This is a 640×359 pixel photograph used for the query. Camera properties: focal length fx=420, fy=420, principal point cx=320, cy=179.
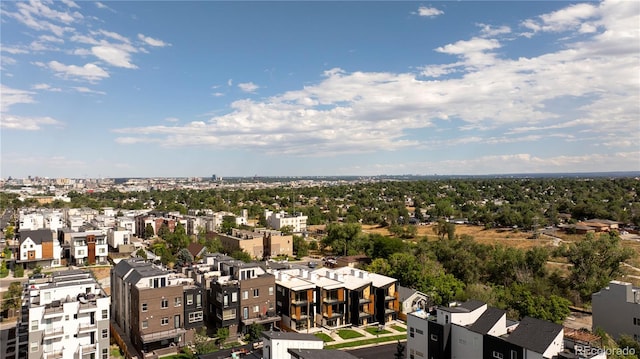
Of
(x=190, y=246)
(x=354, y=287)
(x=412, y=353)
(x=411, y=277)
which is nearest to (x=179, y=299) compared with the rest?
(x=354, y=287)

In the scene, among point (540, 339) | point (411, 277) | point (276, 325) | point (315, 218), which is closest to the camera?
point (540, 339)

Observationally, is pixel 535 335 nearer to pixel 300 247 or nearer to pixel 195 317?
pixel 195 317

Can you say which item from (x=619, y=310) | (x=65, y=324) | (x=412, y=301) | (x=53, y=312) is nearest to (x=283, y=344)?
(x=65, y=324)

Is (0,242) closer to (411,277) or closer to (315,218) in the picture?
(315,218)

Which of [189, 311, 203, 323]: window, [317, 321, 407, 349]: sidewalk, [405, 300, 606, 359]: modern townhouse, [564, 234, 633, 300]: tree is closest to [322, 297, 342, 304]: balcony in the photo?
[317, 321, 407, 349]: sidewalk

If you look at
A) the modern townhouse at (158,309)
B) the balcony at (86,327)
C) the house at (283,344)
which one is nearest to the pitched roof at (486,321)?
the house at (283,344)

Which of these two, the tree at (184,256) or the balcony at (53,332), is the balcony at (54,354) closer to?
the balcony at (53,332)
